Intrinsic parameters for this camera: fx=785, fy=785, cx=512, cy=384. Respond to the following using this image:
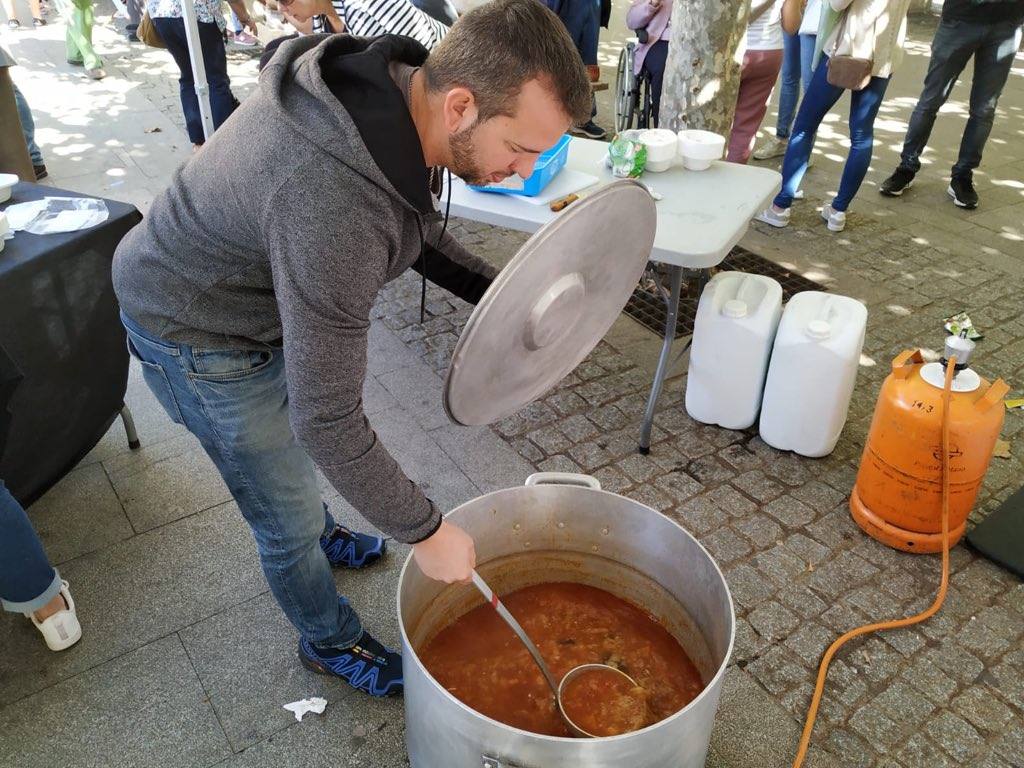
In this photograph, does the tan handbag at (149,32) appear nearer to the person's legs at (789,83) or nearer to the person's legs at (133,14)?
the person's legs at (133,14)

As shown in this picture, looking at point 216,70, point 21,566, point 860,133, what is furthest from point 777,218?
point 21,566

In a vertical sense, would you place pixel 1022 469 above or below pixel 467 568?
below

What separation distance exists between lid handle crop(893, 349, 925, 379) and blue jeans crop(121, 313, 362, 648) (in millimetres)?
2097

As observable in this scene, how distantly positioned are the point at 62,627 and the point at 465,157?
6.86 ft

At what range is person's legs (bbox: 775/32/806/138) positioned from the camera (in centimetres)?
626

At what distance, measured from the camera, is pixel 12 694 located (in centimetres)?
243

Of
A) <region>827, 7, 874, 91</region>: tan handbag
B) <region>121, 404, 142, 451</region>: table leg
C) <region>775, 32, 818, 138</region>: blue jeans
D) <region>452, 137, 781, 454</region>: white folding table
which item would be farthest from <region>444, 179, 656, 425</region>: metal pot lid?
<region>775, 32, 818, 138</region>: blue jeans

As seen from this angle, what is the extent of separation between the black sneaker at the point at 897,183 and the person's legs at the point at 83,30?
794cm

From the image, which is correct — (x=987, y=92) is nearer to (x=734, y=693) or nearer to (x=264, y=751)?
(x=734, y=693)

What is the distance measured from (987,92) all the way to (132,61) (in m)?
8.73

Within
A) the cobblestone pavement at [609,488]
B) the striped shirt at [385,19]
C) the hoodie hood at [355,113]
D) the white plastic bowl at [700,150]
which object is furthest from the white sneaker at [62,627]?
the striped shirt at [385,19]

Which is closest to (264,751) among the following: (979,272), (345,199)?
(345,199)

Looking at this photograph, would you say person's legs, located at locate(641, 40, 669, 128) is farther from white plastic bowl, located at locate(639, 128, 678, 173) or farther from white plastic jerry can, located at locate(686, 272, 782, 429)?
white plastic jerry can, located at locate(686, 272, 782, 429)

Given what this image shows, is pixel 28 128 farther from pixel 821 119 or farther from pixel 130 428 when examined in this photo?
pixel 821 119
